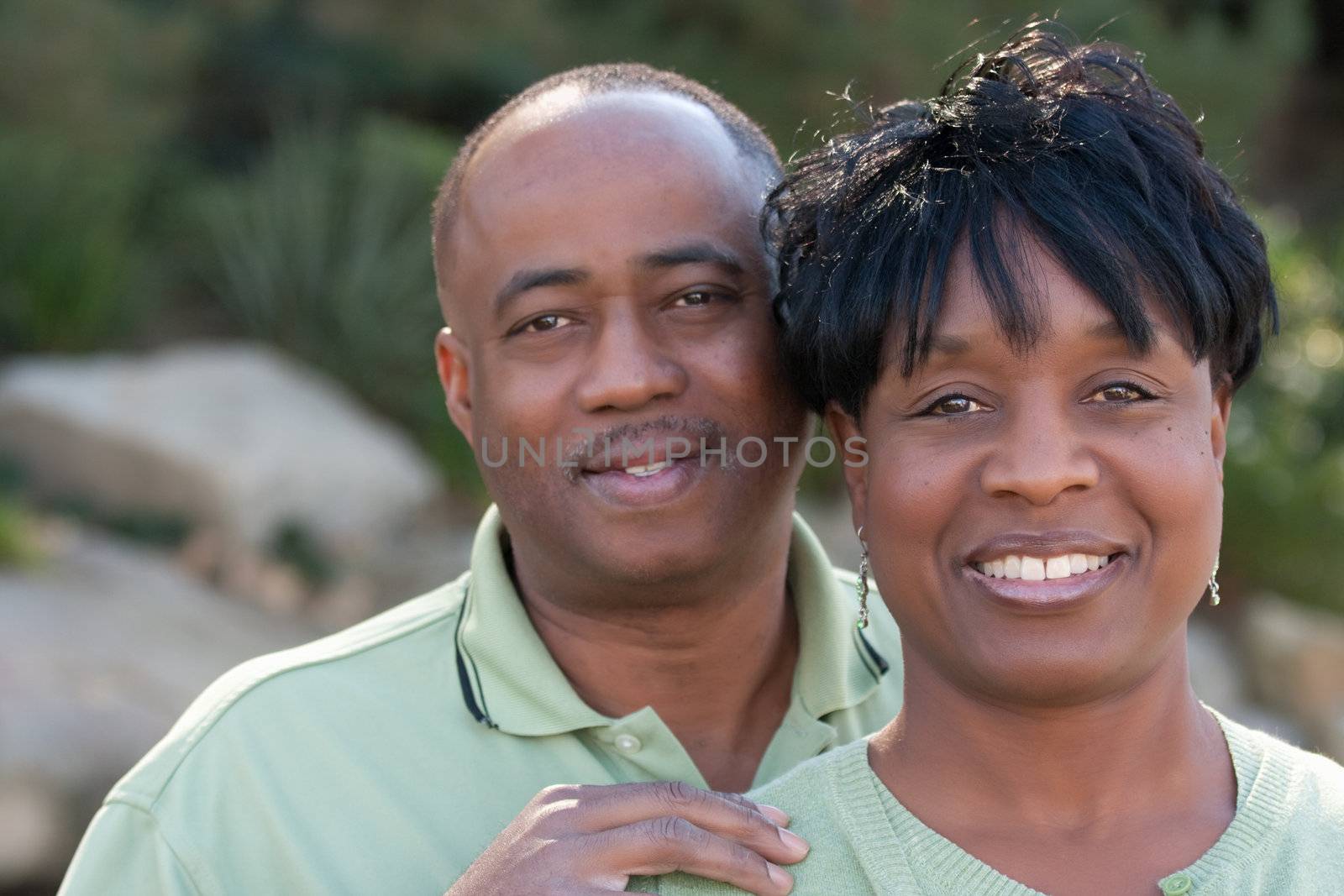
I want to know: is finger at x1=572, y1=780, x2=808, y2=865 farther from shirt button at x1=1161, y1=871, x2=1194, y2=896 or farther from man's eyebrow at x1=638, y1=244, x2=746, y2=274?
man's eyebrow at x1=638, y1=244, x2=746, y2=274

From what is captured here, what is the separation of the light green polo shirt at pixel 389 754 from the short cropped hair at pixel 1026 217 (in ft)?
2.35

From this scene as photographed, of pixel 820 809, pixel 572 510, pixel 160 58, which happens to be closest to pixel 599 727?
pixel 572 510

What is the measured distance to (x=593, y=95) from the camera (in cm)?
260

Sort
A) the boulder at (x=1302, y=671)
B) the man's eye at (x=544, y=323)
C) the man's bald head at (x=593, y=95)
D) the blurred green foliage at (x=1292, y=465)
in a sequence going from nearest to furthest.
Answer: the man's eye at (x=544, y=323) < the man's bald head at (x=593, y=95) < the boulder at (x=1302, y=671) < the blurred green foliage at (x=1292, y=465)

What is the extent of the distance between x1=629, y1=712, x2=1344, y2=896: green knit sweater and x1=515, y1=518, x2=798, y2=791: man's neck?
0.62 meters

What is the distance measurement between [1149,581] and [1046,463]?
0.19 metres

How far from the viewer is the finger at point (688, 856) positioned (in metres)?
1.76

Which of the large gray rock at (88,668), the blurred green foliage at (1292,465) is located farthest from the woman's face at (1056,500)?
the blurred green foliage at (1292,465)

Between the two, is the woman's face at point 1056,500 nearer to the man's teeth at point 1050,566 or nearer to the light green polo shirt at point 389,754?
the man's teeth at point 1050,566

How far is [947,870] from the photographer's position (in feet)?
5.81

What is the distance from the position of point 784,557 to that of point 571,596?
39 centimetres

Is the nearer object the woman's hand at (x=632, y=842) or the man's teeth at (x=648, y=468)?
the woman's hand at (x=632, y=842)

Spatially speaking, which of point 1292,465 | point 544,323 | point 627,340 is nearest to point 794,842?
point 627,340

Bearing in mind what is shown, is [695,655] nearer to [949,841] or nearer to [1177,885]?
[949,841]
